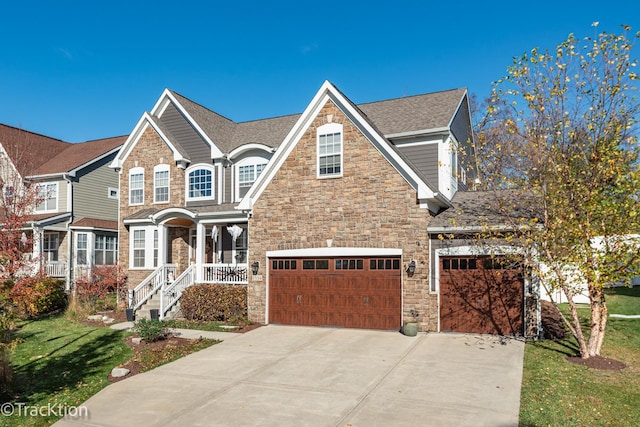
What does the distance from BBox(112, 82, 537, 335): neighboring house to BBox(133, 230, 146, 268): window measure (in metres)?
0.07

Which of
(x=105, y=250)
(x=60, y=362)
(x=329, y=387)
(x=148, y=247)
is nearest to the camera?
(x=329, y=387)

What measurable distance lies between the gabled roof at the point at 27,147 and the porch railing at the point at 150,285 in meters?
11.3

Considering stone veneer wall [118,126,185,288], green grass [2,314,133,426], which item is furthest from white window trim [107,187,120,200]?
green grass [2,314,133,426]

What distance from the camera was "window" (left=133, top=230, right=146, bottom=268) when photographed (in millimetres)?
22062

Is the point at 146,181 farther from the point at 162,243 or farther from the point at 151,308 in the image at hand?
the point at 151,308

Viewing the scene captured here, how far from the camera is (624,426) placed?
7.47 meters

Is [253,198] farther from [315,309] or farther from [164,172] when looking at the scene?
[164,172]

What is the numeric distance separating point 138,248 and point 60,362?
34.6 feet

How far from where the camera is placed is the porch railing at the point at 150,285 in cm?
1877

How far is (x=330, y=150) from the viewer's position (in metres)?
16.3

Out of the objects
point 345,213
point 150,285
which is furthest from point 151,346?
point 345,213

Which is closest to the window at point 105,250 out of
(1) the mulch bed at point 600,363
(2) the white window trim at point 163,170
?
(2) the white window trim at point 163,170

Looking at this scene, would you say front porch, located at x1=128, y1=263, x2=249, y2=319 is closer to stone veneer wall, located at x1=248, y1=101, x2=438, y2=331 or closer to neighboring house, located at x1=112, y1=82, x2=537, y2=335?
neighboring house, located at x1=112, y1=82, x2=537, y2=335

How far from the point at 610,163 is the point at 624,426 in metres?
5.90
